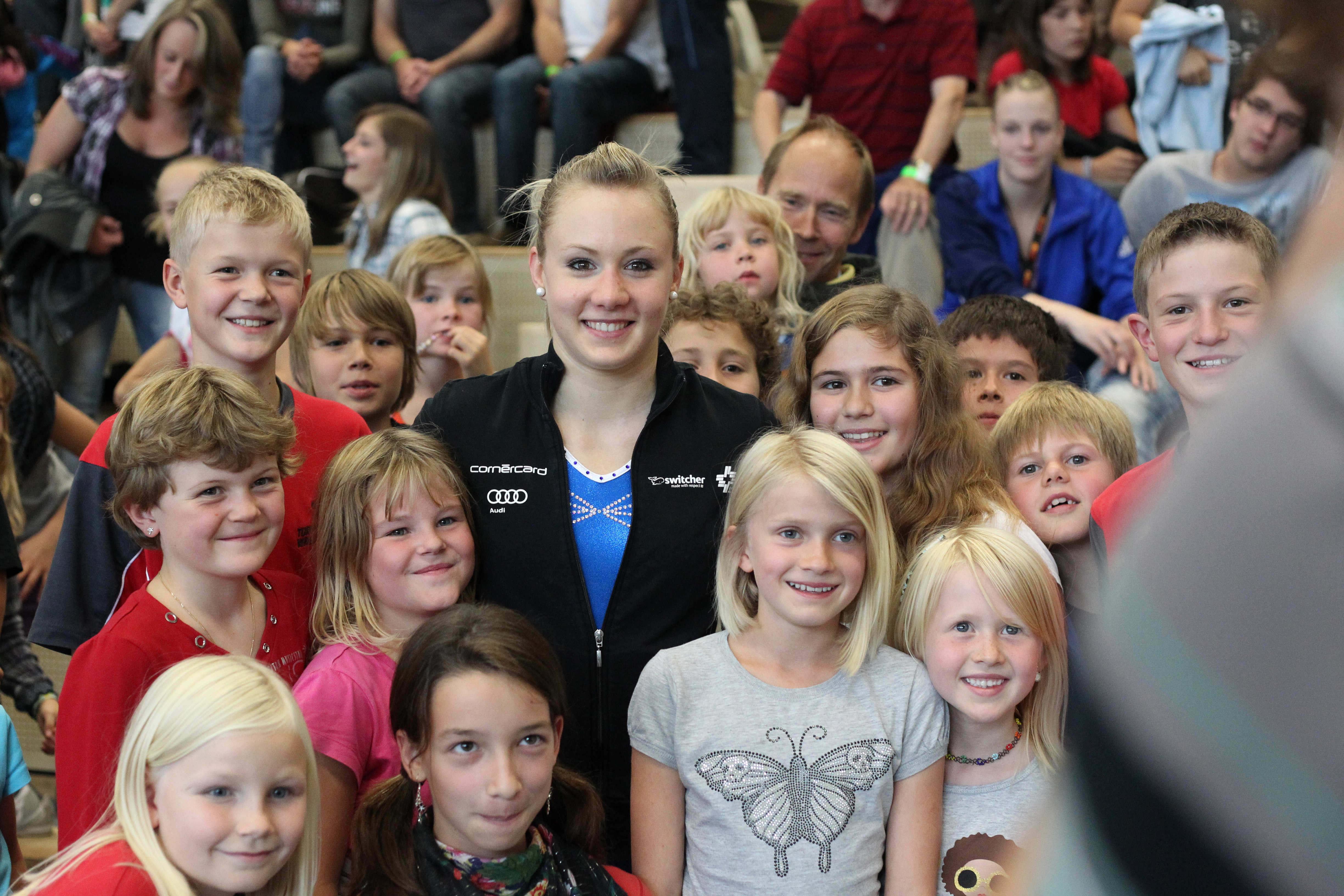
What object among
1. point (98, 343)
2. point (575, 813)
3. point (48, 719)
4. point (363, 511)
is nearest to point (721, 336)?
point (363, 511)

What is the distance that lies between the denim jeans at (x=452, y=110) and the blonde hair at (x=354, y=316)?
7.05 ft

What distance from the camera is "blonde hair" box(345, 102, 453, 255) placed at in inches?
187

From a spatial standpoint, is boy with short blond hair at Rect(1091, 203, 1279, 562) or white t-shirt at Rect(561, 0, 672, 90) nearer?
boy with short blond hair at Rect(1091, 203, 1279, 562)

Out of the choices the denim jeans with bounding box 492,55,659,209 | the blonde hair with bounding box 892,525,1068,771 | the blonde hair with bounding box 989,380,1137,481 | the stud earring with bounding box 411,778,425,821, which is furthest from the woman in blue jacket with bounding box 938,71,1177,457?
the stud earring with bounding box 411,778,425,821

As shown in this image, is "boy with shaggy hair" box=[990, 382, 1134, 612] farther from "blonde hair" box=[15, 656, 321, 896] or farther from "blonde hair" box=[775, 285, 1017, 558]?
"blonde hair" box=[15, 656, 321, 896]

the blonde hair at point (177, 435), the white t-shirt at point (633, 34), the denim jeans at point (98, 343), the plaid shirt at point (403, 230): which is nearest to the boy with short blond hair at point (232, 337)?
the blonde hair at point (177, 435)

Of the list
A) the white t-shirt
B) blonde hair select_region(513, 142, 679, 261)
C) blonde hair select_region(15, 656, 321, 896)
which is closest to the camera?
blonde hair select_region(15, 656, 321, 896)

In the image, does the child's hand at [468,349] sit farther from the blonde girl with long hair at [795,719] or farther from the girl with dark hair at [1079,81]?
the girl with dark hair at [1079,81]

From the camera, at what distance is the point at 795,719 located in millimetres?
2135

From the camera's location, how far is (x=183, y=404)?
2.24 meters

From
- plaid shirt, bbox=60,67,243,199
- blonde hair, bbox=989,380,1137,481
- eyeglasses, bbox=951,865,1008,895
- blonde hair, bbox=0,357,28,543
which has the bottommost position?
eyeglasses, bbox=951,865,1008,895

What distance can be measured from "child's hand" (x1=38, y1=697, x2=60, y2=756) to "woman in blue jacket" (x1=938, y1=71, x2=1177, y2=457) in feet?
9.28

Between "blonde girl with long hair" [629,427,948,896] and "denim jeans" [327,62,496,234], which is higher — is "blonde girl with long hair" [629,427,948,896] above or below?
below

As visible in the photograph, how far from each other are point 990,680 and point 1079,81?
3.46 m
